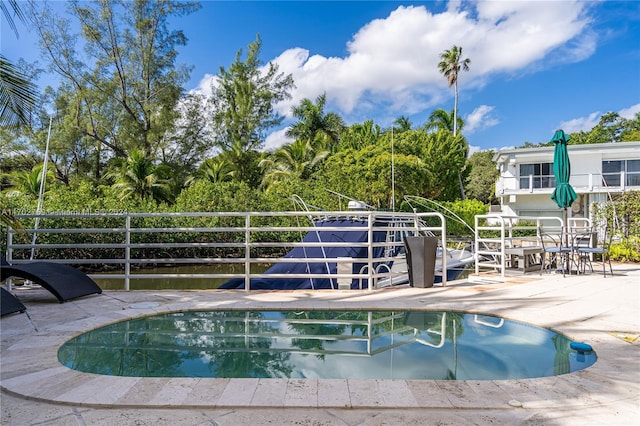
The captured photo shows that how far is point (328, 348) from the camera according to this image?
3.38 m

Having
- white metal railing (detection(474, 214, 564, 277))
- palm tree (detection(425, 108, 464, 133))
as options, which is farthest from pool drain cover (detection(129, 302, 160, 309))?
palm tree (detection(425, 108, 464, 133))

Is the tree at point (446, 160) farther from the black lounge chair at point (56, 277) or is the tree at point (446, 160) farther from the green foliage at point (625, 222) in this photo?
the black lounge chair at point (56, 277)

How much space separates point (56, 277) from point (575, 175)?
77.5 ft

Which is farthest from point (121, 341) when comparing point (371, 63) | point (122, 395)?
point (371, 63)

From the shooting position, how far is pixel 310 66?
27.7m

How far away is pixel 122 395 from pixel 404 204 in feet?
63.7

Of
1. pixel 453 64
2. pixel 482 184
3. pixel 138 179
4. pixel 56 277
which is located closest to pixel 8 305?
pixel 56 277

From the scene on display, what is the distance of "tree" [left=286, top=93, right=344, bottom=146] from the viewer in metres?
28.5

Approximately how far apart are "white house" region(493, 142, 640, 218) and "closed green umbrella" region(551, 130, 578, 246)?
14.1 m

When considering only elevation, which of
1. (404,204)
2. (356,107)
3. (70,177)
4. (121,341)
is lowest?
(121,341)

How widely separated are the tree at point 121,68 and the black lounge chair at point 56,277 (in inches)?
749

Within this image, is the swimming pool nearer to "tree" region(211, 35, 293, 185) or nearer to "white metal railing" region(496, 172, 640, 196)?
"white metal railing" region(496, 172, 640, 196)

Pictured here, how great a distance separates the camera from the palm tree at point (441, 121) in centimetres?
3275

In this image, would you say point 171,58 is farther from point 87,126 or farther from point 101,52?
point 87,126
